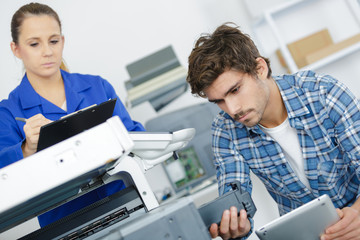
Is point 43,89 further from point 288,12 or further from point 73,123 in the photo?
point 288,12

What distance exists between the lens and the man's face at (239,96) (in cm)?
128

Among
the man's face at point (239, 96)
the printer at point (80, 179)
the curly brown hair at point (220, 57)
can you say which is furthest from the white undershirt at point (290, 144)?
the printer at point (80, 179)

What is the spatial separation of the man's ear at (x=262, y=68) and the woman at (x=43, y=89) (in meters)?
0.48

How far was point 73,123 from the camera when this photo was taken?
0.75 meters

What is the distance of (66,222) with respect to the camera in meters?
0.87

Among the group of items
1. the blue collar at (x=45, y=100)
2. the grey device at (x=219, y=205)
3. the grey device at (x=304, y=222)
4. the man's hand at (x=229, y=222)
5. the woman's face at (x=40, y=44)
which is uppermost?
the woman's face at (x=40, y=44)

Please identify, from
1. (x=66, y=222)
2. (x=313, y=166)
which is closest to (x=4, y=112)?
(x=66, y=222)

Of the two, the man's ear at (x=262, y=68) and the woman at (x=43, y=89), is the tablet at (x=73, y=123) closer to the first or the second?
the woman at (x=43, y=89)

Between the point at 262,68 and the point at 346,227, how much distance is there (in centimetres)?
62

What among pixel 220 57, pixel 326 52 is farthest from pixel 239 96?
pixel 326 52

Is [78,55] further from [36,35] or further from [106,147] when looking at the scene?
[106,147]

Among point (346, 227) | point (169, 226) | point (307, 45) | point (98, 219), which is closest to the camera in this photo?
point (169, 226)

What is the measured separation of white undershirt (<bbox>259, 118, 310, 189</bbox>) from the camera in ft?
4.52

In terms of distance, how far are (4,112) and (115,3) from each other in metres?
1.33
